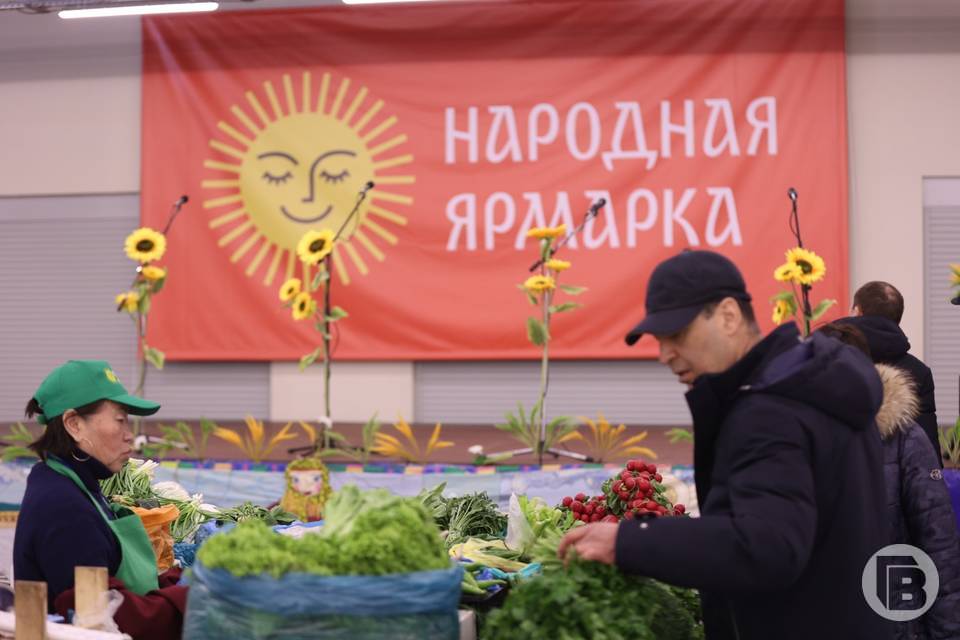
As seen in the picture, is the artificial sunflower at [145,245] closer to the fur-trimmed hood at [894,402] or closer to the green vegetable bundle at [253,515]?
the green vegetable bundle at [253,515]

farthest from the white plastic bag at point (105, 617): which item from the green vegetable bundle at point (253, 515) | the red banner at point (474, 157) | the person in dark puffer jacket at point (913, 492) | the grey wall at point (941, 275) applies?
the grey wall at point (941, 275)

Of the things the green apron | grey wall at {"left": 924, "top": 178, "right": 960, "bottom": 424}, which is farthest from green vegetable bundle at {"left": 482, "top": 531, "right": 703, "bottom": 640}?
grey wall at {"left": 924, "top": 178, "right": 960, "bottom": 424}

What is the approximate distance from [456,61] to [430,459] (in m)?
3.36

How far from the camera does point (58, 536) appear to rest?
6.16ft

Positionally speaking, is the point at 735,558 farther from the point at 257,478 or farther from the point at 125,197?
the point at 125,197

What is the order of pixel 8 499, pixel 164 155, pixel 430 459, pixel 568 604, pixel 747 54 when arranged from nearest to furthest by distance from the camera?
pixel 568 604, pixel 8 499, pixel 430 459, pixel 747 54, pixel 164 155

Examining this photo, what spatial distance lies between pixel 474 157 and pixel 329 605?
6897 millimetres

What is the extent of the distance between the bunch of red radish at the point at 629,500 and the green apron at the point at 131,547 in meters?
0.87

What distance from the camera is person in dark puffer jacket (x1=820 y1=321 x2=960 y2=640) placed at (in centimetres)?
255

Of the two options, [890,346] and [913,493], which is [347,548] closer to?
[913,493]

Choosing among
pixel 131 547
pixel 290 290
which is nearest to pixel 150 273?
pixel 290 290

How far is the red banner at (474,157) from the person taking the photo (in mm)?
7824

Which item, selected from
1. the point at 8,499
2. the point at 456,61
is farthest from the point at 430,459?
the point at 456,61

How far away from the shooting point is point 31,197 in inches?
348
